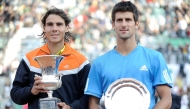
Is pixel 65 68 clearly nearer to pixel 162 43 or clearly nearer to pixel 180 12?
pixel 162 43

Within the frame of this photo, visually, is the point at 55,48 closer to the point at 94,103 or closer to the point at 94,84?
the point at 94,84

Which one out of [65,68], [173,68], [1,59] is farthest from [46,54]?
[1,59]

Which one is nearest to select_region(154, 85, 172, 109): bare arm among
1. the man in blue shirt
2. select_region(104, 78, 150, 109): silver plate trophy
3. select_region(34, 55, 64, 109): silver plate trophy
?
the man in blue shirt

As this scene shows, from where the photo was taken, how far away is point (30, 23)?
23.1 m

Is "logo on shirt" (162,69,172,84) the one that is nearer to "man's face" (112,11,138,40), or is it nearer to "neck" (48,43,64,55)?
"man's face" (112,11,138,40)

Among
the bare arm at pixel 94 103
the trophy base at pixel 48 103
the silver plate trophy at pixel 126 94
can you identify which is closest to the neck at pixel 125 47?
the silver plate trophy at pixel 126 94

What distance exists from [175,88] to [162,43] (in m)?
3.55

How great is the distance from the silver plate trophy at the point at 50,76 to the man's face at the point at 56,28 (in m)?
0.40

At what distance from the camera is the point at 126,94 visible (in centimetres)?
553

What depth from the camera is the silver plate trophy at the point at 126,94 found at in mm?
5441

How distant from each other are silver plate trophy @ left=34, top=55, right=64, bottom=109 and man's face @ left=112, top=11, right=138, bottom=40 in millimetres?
571

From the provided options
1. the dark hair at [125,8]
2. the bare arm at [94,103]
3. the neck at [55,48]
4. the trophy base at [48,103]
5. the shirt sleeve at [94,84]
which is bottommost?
the bare arm at [94,103]

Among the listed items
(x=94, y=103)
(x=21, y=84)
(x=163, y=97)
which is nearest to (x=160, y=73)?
(x=163, y=97)

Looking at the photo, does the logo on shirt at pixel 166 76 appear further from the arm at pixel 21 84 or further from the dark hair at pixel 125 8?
the arm at pixel 21 84
